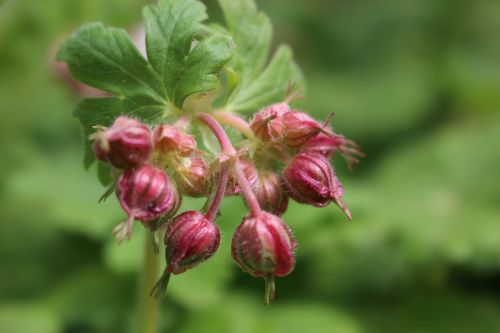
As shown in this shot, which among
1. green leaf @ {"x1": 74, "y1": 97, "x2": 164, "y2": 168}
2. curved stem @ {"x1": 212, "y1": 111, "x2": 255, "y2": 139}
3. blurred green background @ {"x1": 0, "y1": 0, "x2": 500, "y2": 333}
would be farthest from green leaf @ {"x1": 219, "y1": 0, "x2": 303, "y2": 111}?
blurred green background @ {"x1": 0, "y1": 0, "x2": 500, "y2": 333}

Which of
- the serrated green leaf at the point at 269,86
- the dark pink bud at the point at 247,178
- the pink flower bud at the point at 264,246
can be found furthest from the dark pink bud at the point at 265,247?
the serrated green leaf at the point at 269,86

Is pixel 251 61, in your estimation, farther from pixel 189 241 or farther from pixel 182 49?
pixel 189 241

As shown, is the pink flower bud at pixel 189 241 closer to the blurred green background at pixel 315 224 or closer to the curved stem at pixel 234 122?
the curved stem at pixel 234 122

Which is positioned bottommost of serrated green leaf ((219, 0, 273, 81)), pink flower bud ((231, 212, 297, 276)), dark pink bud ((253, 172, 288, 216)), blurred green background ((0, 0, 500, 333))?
blurred green background ((0, 0, 500, 333))

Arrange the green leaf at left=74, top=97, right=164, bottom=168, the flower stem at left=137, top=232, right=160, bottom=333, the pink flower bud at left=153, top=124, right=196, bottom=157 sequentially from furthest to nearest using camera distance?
the flower stem at left=137, top=232, right=160, bottom=333 → the green leaf at left=74, top=97, right=164, bottom=168 → the pink flower bud at left=153, top=124, right=196, bottom=157

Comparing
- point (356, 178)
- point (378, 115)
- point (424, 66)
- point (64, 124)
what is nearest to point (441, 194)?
point (356, 178)

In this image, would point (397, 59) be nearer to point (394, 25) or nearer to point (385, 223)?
point (394, 25)

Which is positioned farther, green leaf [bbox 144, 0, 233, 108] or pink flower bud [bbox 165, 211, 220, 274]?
green leaf [bbox 144, 0, 233, 108]

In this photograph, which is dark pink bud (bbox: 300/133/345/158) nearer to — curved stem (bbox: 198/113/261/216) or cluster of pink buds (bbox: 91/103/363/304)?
cluster of pink buds (bbox: 91/103/363/304)
